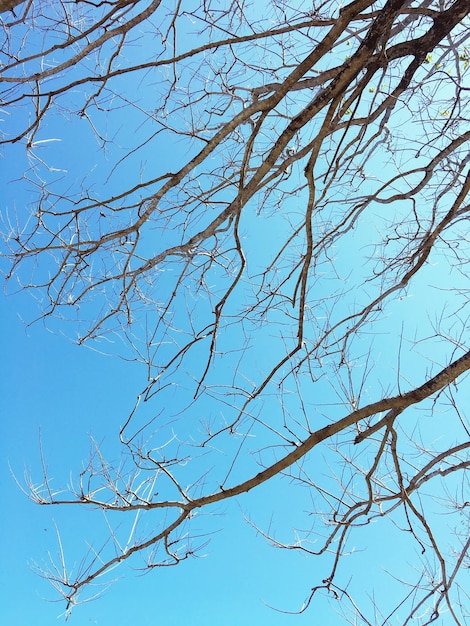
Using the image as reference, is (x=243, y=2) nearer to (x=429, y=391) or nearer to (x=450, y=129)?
(x=450, y=129)

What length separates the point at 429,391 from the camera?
1872 millimetres

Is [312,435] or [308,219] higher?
[308,219]

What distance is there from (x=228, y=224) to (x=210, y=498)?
4.03 ft

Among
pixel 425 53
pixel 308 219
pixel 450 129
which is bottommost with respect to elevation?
pixel 308 219

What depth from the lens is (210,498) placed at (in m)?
2.00

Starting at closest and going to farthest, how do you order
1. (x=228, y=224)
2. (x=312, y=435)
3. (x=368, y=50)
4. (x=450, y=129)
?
(x=368, y=50)
(x=312, y=435)
(x=228, y=224)
(x=450, y=129)

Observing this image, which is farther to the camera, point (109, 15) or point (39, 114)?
point (39, 114)

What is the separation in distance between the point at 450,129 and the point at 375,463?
1846 millimetres

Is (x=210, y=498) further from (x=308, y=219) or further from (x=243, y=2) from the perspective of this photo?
(x=243, y=2)

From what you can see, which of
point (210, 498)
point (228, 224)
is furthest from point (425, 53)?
point (210, 498)

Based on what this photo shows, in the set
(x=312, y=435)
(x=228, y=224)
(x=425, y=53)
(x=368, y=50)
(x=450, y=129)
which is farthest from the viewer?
(x=450, y=129)

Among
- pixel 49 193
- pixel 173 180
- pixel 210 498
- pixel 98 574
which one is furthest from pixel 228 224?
pixel 98 574

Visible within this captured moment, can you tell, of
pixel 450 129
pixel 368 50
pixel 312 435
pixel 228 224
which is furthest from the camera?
pixel 450 129

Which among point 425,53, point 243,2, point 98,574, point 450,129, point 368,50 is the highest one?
point 243,2
